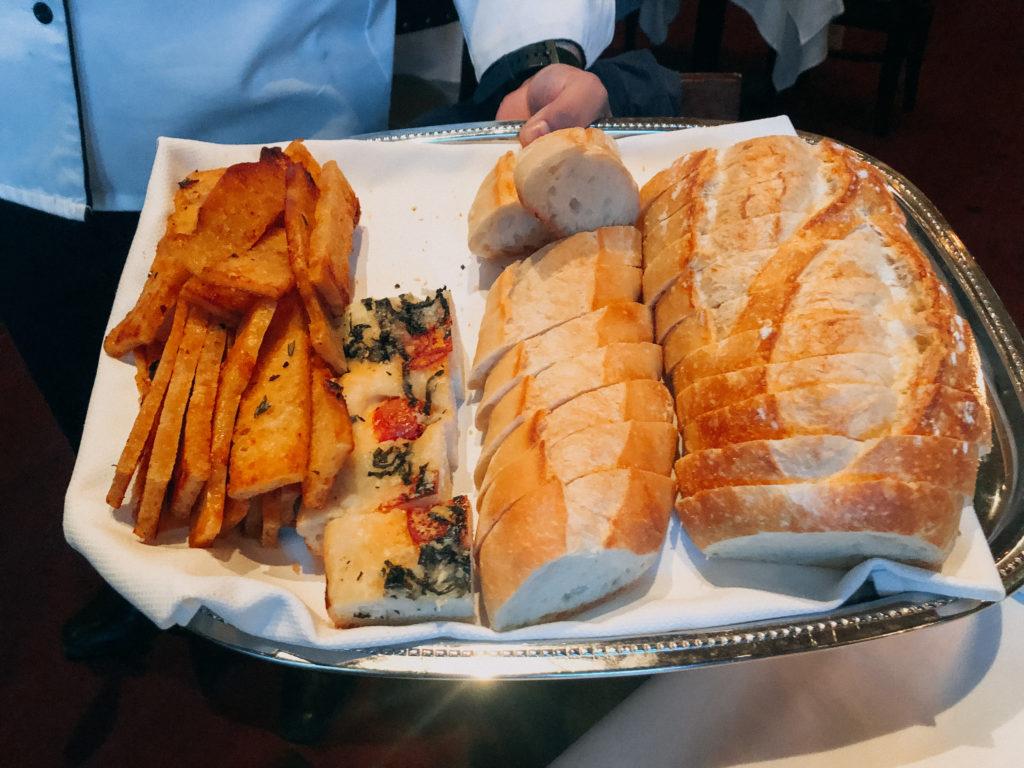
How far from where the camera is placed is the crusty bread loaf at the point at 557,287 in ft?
6.48

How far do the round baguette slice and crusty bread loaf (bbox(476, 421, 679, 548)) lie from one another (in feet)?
0.54

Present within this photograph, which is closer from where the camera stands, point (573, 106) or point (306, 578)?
point (306, 578)

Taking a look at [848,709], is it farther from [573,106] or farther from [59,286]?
[59,286]

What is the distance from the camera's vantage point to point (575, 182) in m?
2.06

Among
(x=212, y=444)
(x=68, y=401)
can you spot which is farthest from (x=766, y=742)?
(x=68, y=401)

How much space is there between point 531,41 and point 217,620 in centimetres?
211

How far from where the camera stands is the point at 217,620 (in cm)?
161

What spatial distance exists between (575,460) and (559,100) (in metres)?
1.36

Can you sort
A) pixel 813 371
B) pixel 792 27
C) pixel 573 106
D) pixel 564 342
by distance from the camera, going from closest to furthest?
pixel 813 371 < pixel 564 342 < pixel 573 106 < pixel 792 27

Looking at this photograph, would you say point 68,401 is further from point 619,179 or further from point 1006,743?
point 1006,743

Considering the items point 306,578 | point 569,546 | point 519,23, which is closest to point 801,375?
point 569,546

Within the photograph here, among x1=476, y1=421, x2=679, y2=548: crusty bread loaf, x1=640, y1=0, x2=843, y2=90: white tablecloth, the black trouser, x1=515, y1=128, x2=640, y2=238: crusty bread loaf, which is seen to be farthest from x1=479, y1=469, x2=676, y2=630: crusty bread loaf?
x1=640, y1=0, x2=843, y2=90: white tablecloth

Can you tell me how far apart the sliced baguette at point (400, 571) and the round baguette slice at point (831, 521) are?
1.82 feet

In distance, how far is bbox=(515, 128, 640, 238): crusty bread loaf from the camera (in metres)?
2.04
